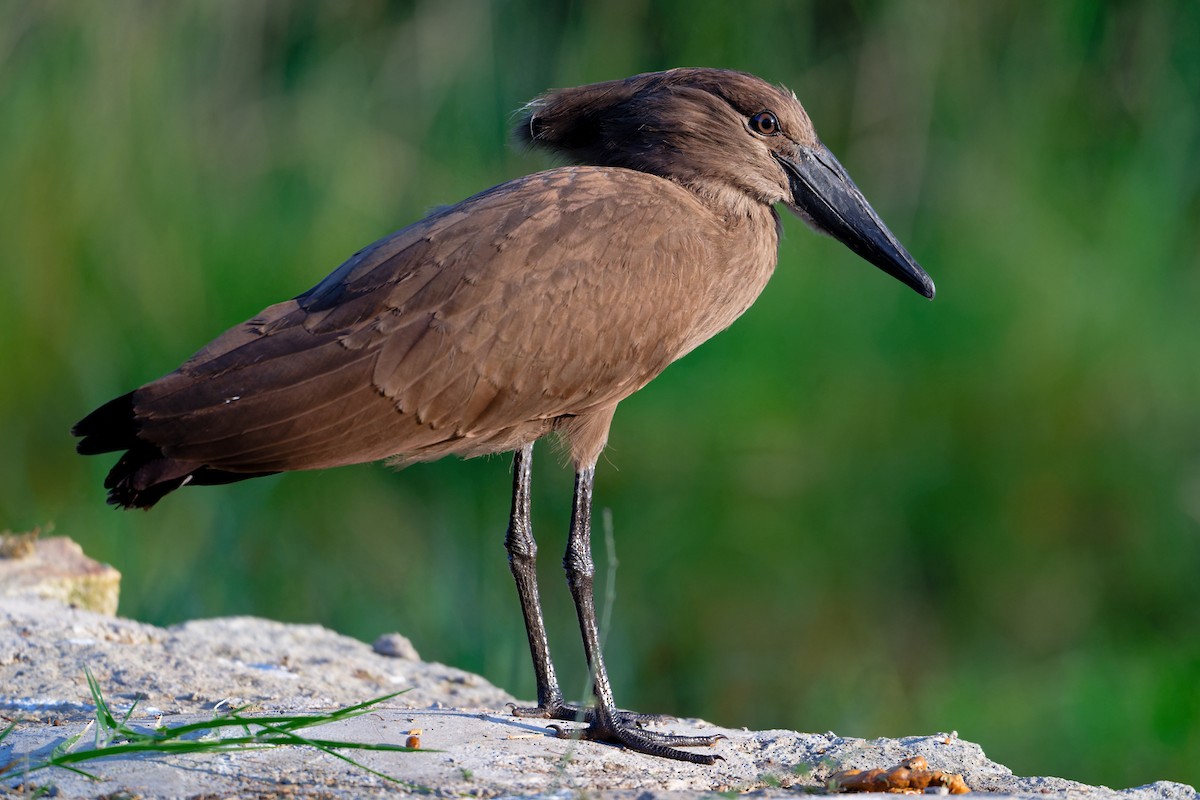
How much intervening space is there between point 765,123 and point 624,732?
1.90m

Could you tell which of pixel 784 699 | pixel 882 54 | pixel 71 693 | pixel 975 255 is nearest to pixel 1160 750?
pixel 784 699

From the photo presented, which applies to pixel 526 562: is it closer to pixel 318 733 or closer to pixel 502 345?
pixel 502 345

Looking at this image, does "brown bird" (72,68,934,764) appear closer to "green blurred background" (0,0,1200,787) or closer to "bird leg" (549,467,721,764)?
"bird leg" (549,467,721,764)

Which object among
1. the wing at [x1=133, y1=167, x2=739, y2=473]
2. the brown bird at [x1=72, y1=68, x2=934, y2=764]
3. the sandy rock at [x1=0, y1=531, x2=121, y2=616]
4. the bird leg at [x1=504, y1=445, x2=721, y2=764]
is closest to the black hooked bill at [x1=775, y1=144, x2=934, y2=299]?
the brown bird at [x1=72, y1=68, x2=934, y2=764]

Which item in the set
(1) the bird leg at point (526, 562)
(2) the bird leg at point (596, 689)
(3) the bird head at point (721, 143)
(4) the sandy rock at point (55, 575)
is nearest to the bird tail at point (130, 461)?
(1) the bird leg at point (526, 562)

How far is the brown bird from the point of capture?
4004mm

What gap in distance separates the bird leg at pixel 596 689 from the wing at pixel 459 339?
326 millimetres

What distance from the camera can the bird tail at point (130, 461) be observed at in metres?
3.97

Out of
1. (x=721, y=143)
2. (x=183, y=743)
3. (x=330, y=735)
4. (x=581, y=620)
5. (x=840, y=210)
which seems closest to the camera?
(x=183, y=743)

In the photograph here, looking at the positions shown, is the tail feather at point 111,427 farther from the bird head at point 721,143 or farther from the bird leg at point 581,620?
the bird head at point 721,143

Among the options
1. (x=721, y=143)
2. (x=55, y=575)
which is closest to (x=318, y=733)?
(x=55, y=575)

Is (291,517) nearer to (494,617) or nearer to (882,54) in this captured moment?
(494,617)

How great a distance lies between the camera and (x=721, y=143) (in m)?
4.83

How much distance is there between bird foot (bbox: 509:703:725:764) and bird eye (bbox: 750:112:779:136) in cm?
177
